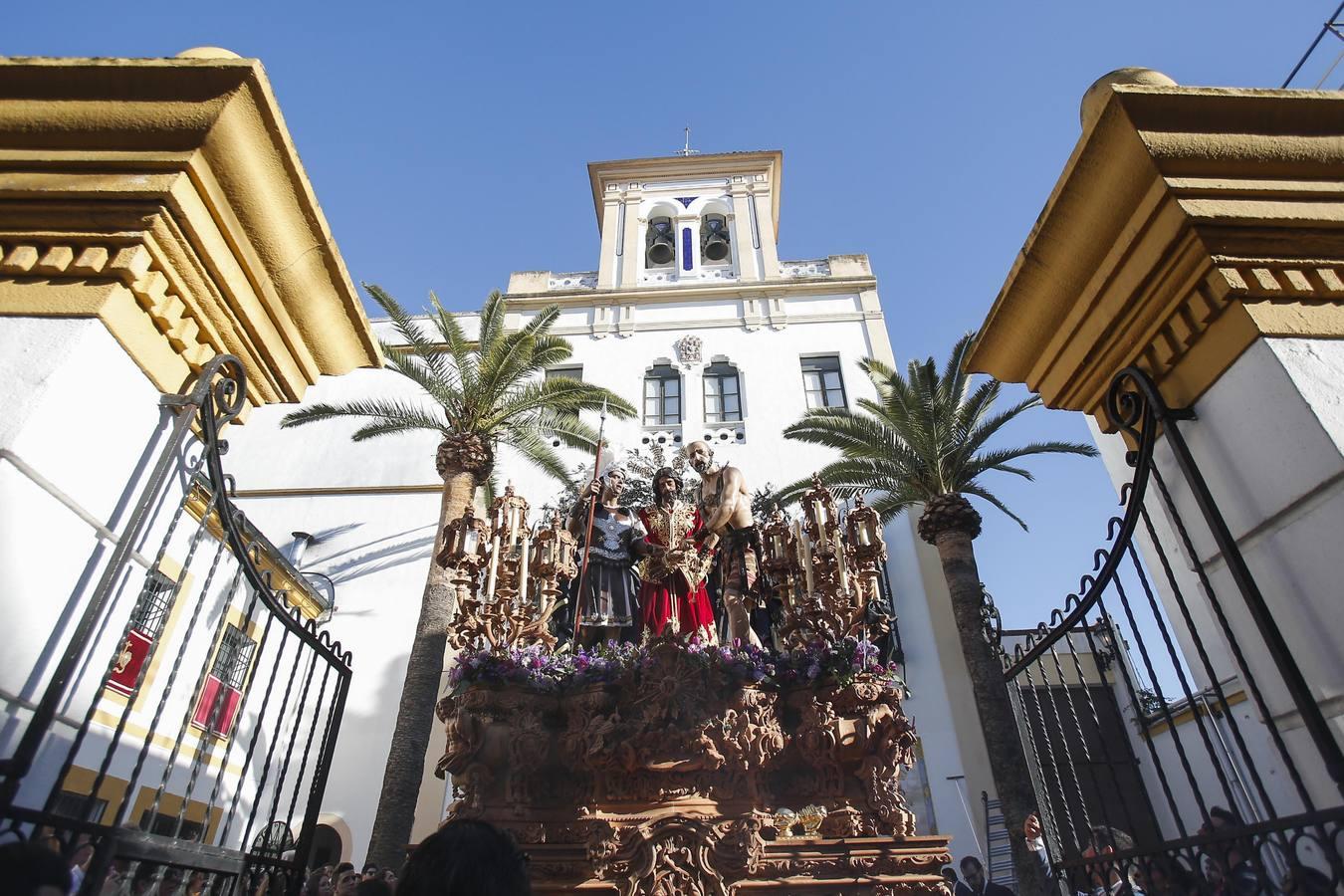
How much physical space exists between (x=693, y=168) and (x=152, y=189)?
2284cm

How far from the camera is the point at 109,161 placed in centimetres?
255

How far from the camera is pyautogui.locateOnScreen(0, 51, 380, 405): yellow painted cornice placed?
8.11 ft

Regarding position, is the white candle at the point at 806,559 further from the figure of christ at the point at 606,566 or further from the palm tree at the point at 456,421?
the palm tree at the point at 456,421

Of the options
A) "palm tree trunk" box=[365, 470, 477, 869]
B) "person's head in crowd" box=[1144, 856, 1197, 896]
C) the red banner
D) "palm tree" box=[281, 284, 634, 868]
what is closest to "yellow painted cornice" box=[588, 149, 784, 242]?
"palm tree" box=[281, 284, 634, 868]

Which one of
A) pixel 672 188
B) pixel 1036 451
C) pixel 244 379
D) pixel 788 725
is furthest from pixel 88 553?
pixel 672 188

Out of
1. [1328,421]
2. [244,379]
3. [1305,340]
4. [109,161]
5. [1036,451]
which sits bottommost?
[1328,421]

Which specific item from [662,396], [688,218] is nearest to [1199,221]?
[662,396]

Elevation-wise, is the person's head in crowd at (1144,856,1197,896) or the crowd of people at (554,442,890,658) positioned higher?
the crowd of people at (554,442,890,658)

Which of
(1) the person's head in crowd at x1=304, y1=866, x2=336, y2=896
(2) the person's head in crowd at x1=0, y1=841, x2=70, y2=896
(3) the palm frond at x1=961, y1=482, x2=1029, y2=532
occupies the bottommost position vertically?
(2) the person's head in crowd at x1=0, y1=841, x2=70, y2=896

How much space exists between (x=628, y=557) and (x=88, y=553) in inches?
268

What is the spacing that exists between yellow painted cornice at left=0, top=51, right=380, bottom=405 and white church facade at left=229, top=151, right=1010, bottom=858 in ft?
37.0

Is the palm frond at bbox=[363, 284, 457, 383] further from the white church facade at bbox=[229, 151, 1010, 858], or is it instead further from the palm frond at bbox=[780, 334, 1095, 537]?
the palm frond at bbox=[780, 334, 1095, 537]

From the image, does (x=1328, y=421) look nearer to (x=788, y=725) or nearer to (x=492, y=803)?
Result: (x=788, y=725)

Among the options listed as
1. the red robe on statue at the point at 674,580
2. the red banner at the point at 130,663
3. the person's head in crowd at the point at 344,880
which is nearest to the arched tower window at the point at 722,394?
the red robe on statue at the point at 674,580
